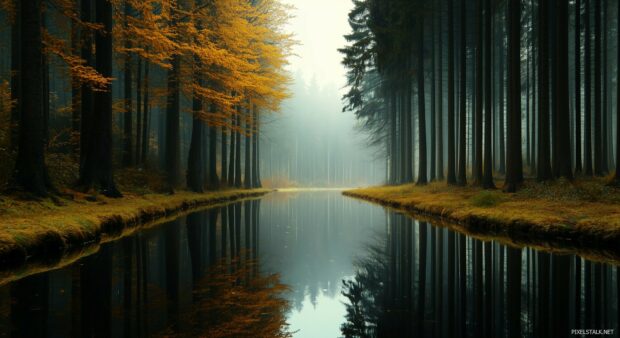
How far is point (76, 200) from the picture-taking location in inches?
468

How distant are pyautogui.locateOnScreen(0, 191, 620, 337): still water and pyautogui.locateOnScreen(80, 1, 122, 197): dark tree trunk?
710cm

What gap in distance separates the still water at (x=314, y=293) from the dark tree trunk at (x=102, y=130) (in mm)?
7099

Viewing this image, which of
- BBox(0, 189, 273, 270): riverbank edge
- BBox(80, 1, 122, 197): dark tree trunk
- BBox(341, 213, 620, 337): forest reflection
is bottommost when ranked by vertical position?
BBox(341, 213, 620, 337): forest reflection

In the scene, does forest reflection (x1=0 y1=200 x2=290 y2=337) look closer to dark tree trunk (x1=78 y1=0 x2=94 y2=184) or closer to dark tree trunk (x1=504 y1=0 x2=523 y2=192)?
dark tree trunk (x1=78 y1=0 x2=94 y2=184)

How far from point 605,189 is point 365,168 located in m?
90.4

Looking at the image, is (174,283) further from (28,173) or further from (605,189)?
(605,189)

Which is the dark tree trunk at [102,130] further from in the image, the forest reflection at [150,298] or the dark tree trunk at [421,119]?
the dark tree trunk at [421,119]

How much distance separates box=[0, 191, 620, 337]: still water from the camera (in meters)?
3.80

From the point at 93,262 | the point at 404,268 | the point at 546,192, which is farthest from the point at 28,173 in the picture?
the point at 546,192

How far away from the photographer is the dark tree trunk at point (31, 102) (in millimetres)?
10742

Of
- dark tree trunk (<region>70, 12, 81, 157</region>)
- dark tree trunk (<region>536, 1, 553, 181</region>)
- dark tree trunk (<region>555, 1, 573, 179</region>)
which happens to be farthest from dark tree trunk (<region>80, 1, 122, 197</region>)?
dark tree trunk (<region>555, 1, 573, 179</region>)

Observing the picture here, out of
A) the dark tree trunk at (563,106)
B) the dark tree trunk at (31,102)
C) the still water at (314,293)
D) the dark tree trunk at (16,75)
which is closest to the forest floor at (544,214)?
the dark tree trunk at (563,106)

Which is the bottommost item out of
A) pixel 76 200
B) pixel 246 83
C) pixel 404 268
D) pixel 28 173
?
pixel 404 268

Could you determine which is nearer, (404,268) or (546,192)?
(404,268)
